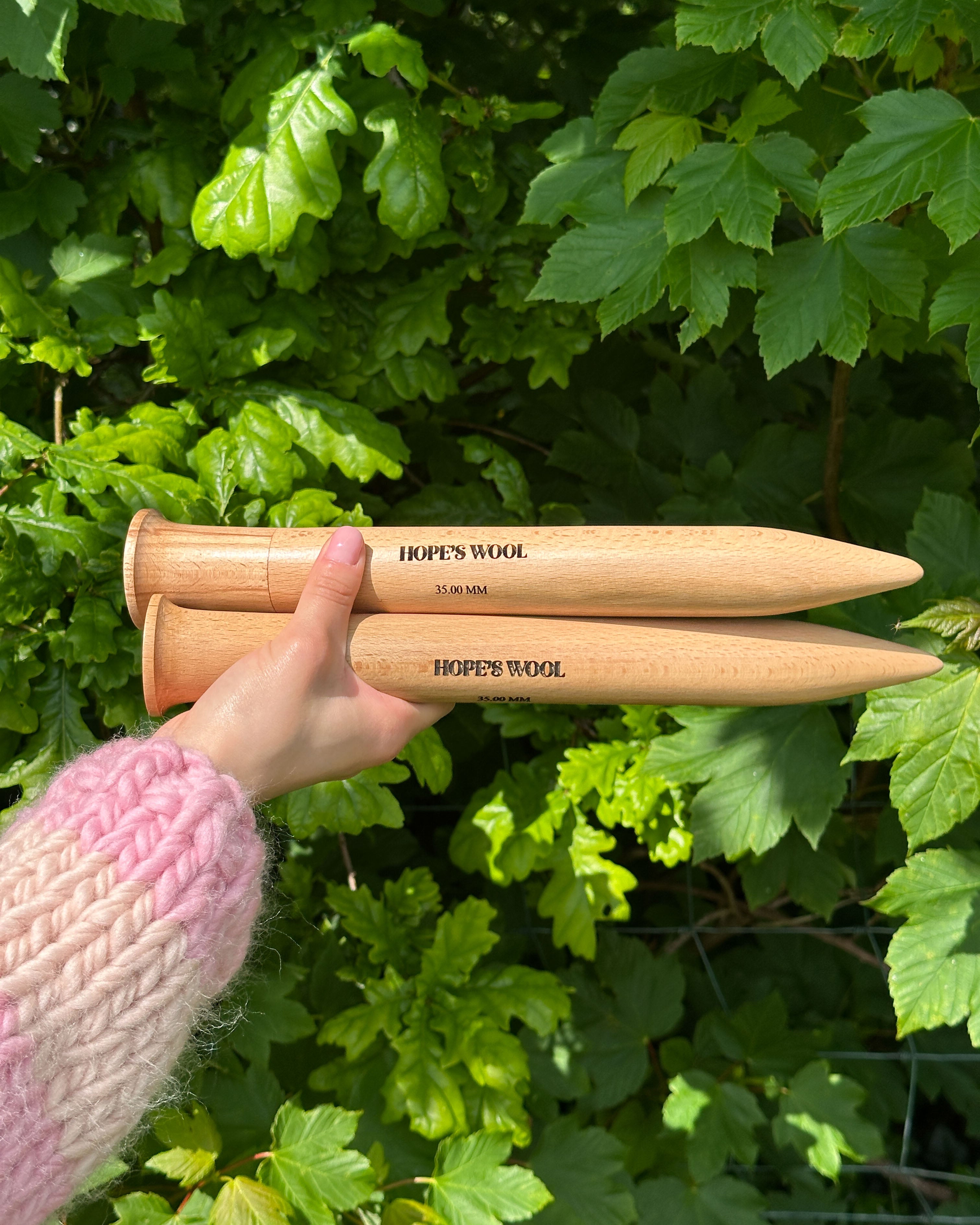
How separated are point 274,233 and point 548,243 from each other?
43 centimetres

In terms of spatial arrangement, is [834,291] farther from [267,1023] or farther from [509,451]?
[267,1023]

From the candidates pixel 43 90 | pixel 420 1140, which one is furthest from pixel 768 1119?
pixel 43 90

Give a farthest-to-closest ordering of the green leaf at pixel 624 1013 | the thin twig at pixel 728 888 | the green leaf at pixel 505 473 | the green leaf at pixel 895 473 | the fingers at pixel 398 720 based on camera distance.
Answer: the thin twig at pixel 728 888, the green leaf at pixel 624 1013, the green leaf at pixel 895 473, the green leaf at pixel 505 473, the fingers at pixel 398 720

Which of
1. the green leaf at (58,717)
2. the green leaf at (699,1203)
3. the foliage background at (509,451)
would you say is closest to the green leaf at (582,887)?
the foliage background at (509,451)

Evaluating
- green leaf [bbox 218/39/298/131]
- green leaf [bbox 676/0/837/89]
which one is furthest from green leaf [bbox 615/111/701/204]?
green leaf [bbox 218/39/298/131]

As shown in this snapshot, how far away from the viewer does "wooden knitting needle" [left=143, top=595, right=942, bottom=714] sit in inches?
35.4

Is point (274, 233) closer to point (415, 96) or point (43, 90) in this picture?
point (415, 96)

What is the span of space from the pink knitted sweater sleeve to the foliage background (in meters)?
0.26

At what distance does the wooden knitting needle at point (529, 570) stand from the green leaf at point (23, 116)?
A: 2.16 ft

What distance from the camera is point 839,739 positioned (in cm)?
137

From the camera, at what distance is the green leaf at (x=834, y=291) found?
3.78ft

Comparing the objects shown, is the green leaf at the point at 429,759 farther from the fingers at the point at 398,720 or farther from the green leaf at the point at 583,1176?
the green leaf at the point at 583,1176

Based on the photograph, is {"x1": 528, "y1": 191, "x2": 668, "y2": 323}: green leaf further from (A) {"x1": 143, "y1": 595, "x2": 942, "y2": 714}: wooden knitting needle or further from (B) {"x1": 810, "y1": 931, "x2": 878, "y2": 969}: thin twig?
(B) {"x1": 810, "y1": 931, "x2": 878, "y2": 969}: thin twig

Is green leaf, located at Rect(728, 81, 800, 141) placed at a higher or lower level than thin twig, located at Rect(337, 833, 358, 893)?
higher
